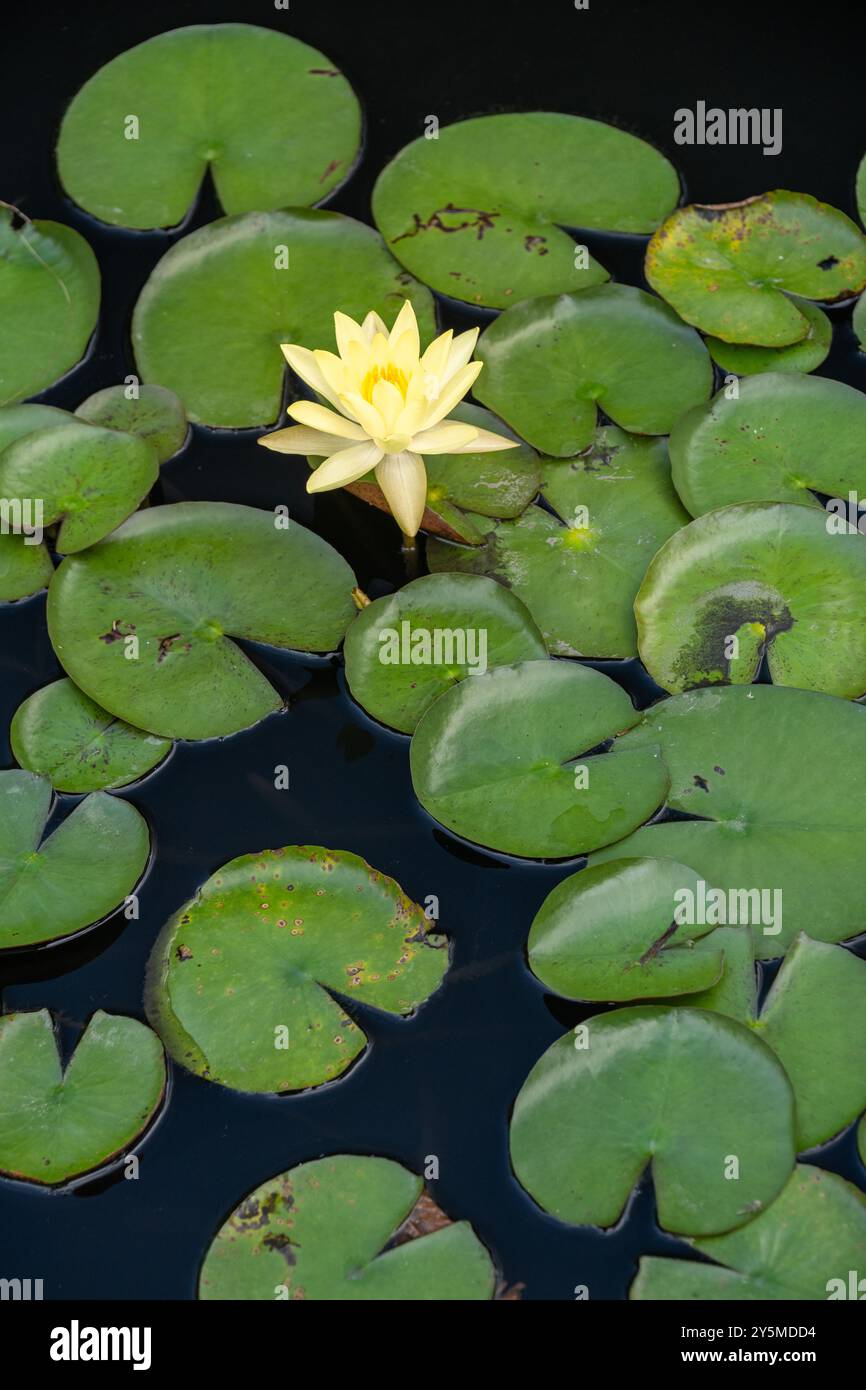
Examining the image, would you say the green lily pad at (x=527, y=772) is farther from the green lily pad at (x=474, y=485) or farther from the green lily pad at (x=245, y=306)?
the green lily pad at (x=245, y=306)

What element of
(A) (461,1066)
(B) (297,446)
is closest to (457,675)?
(B) (297,446)

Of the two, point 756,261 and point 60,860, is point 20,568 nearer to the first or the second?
point 60,860

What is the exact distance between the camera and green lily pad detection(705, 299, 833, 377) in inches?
149

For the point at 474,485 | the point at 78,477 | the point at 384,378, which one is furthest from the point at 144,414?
the point at 474,485

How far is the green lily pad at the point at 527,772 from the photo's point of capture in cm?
324

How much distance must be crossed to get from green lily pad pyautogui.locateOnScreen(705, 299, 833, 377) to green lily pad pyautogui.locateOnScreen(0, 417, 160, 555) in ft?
6.03

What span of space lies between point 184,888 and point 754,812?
1557 millimetres

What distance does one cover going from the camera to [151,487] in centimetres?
366

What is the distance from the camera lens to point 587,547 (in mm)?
3566

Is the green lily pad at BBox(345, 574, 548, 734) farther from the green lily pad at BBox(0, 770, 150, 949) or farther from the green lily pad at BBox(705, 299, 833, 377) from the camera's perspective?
the green lily pad at BBox(705, 299, 833, 377)

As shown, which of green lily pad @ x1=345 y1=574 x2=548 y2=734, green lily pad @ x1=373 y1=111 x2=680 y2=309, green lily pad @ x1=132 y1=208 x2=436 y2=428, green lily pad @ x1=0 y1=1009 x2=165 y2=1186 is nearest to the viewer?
green lily pad @ x1=0 y1=1009 x2=165 y2=1186

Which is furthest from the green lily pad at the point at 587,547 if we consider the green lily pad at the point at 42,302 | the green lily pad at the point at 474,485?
the green lily pad at the point at 42,302

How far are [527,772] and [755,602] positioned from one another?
0.83 metres

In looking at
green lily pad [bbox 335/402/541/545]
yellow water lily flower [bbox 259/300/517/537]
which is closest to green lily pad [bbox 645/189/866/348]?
green lily pad [bbox 335/402/541/545]
